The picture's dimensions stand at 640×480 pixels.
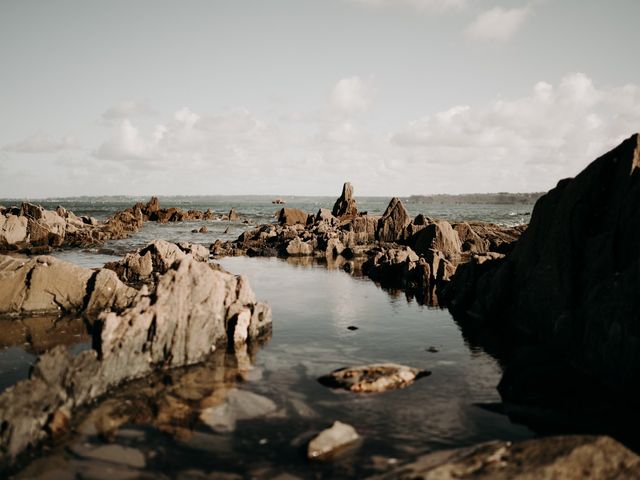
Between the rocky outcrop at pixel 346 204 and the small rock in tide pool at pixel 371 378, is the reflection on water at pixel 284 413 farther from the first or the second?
the rocky outcrop at pixel 346 204

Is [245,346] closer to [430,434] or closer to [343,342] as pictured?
[343,342]

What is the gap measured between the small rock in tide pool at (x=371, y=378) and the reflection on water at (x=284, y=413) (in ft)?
1.48

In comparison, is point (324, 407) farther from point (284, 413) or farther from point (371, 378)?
point (371, 378)

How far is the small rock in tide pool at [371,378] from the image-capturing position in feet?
52.2

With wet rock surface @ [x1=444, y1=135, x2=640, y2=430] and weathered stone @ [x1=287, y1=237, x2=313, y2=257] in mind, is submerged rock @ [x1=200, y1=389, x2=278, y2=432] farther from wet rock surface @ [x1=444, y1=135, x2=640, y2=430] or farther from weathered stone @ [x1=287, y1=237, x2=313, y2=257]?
weathered stone @ [x1=287, y1=237, x2=313, y2=257]

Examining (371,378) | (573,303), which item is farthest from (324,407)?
(573,303)

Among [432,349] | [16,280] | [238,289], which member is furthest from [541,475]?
[16,280]

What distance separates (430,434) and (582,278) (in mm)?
11708

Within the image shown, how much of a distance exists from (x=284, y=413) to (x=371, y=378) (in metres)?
3.85

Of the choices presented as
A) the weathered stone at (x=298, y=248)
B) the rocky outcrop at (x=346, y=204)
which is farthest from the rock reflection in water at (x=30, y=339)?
→ the rocky outcrop at (x=346, y=204)

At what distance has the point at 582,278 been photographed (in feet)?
64.1

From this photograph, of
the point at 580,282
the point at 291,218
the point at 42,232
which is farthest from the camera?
the point at 291,218

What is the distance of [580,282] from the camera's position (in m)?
19.6

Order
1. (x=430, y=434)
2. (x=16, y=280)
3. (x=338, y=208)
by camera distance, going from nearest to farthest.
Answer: (x=430, y=434)
(x=16, y=280)
(x=338, y=208)
